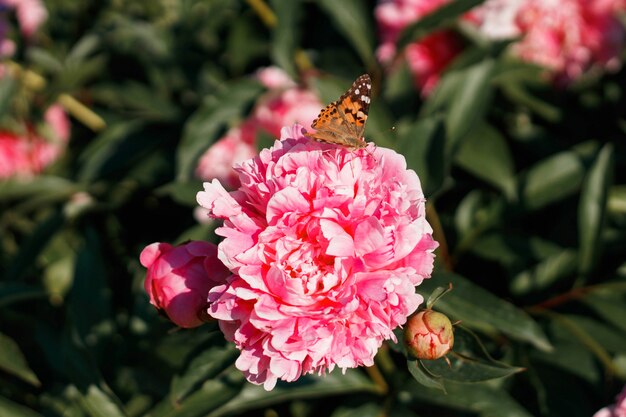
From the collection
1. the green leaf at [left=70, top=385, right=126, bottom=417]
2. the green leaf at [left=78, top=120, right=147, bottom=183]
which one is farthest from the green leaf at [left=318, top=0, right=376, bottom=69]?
the green leaf at [left=70, top=385, right=126, bottom=417]

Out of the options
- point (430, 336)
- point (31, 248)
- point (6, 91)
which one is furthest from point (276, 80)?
point (430, 336)

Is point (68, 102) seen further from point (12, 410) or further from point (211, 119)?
point (12, 410)

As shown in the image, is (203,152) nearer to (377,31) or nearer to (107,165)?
(107,165)

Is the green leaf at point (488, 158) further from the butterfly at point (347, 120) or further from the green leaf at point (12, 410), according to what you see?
the green leaf at point (12, 410)

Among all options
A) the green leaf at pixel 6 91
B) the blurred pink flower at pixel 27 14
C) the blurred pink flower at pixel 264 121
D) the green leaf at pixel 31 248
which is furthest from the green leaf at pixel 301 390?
the blurred pink flower at pixel 27 14

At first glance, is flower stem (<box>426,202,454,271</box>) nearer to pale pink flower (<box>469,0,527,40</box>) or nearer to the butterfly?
the butterfly
